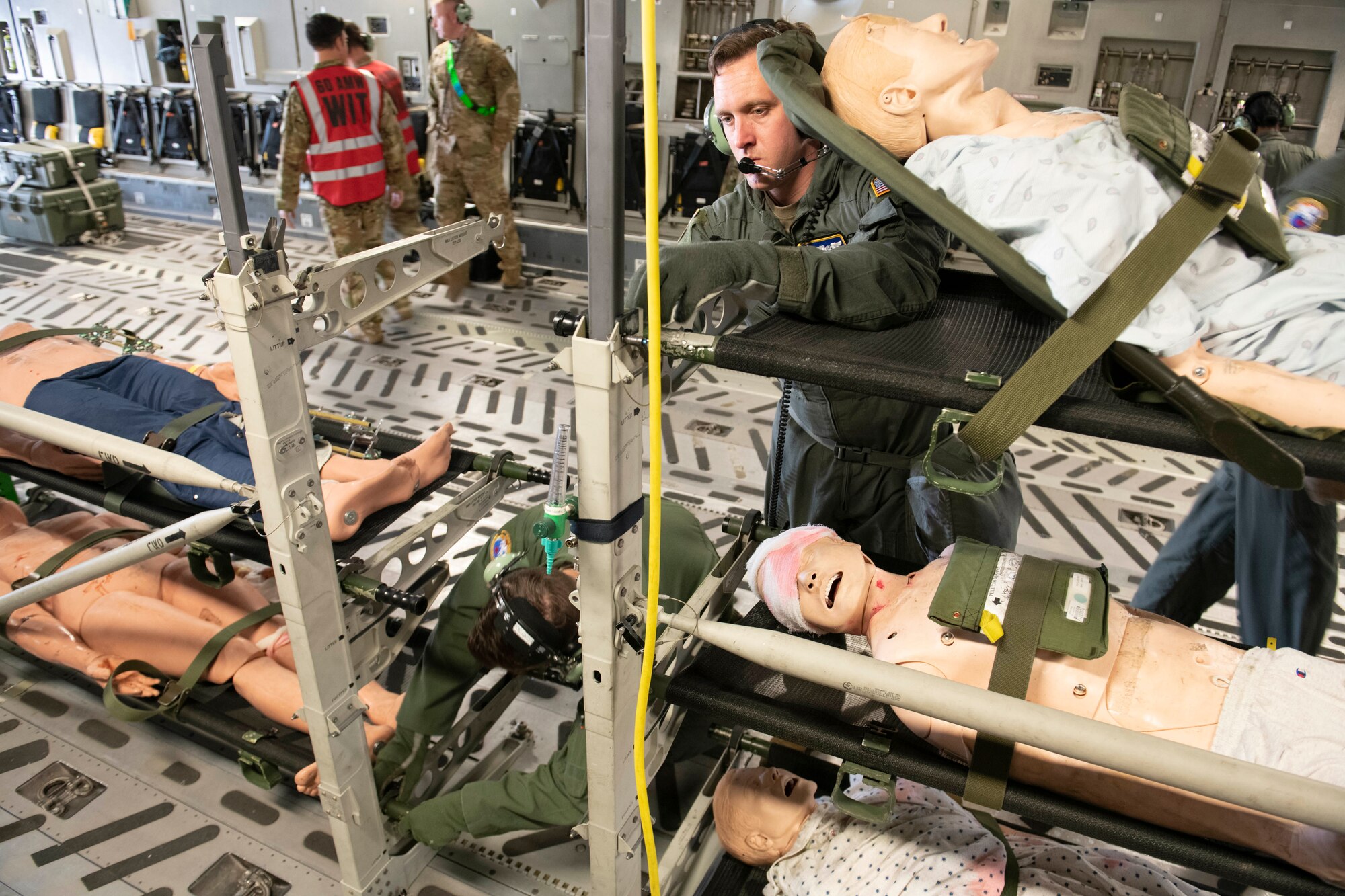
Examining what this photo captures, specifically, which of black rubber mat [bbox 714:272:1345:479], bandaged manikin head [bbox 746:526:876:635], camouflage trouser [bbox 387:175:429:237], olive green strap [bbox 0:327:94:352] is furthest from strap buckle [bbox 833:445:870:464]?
camouflage trouser [bbox 387:175:429:237]

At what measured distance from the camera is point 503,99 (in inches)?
254

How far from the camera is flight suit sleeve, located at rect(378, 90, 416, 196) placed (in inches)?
226

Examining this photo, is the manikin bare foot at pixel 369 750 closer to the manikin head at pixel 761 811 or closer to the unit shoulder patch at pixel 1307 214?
the manikin head at pixel 761 811

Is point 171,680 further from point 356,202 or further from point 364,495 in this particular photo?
point 356,202

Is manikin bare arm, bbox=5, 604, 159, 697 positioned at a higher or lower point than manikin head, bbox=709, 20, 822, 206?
lower

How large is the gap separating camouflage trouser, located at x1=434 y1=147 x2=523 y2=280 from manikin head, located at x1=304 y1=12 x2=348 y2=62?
1240mm

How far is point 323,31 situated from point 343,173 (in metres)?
0.86

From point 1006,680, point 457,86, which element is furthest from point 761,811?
point 457,86

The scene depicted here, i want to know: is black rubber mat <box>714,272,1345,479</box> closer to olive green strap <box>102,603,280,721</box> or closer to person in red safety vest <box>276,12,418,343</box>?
olive green strap <box>102,603,280,721</box>

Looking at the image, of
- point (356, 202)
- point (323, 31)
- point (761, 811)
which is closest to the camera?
point (761, 811)

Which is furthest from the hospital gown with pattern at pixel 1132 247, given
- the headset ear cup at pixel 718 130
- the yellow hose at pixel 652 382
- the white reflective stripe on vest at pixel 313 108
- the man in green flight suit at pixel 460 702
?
the white reflective stripe on vest at pixel 313 108

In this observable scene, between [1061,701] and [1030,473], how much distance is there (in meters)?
3.25

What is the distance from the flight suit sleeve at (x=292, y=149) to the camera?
5.32m

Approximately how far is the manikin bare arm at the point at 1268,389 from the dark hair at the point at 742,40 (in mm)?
1120
